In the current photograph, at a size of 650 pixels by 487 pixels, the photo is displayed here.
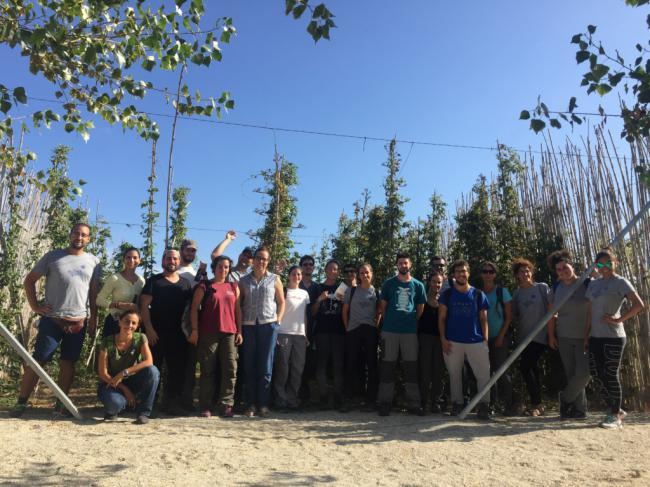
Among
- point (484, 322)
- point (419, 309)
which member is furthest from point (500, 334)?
point (419, 309)

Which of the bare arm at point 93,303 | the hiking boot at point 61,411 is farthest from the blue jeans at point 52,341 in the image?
the hiking boot at point 61,411

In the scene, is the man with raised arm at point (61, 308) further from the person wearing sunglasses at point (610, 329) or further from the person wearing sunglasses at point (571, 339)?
the person wearing sunglasses at point (610, 329)

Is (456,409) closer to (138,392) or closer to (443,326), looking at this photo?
(443,326)

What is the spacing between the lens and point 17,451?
3656 mm

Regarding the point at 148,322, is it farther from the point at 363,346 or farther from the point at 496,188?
the point at 496,188

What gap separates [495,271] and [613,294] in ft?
3.91

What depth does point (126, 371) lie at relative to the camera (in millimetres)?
4695

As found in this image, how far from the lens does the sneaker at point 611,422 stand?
187 inches

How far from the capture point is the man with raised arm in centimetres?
480

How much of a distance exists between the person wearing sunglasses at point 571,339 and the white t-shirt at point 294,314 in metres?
2.75

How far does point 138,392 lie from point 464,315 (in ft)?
11.2

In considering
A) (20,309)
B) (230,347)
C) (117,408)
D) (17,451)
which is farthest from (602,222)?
(20,309)

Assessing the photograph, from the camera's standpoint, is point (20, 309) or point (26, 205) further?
point (26, 205)

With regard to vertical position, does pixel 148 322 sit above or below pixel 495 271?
below
